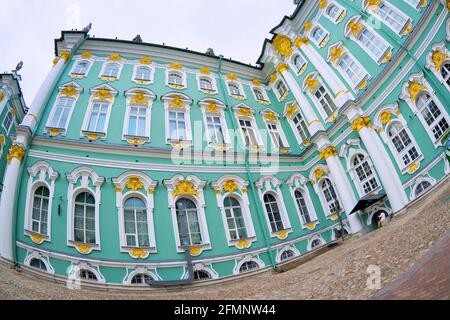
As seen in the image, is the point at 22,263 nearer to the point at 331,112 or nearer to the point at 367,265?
the point at 367,265

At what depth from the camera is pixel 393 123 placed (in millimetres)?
14883

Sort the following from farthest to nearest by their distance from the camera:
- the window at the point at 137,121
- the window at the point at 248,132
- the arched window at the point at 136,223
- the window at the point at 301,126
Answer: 1. the window at the point at 301,126
2. the window at the point at 248,132
3. the window at the point at 137,121
4. the arched window at the point at 136,223

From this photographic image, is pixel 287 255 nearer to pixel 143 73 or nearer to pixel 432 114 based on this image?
pixel 432 114

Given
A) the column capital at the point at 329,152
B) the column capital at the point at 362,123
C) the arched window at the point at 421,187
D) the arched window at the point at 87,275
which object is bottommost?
the arched window at the point at 87,275

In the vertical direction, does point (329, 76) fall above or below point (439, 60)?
above

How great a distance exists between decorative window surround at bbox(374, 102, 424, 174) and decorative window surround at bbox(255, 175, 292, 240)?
6426 millimetres

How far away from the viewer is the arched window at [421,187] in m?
13.0

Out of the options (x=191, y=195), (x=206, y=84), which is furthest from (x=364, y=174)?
(x=206, y=84)

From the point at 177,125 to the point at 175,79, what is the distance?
436cm

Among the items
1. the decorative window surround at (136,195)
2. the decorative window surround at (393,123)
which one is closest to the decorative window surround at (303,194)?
the decorative window surround at (393,123)

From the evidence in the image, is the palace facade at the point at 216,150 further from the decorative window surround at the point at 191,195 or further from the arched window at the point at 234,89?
the arched window at the point at 234,89

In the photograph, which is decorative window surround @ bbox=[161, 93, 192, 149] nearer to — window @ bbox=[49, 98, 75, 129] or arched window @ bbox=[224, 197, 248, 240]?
arched window @ bbox=[224, 197, 248, 240]

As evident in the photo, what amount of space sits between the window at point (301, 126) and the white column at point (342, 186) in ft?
9.05
